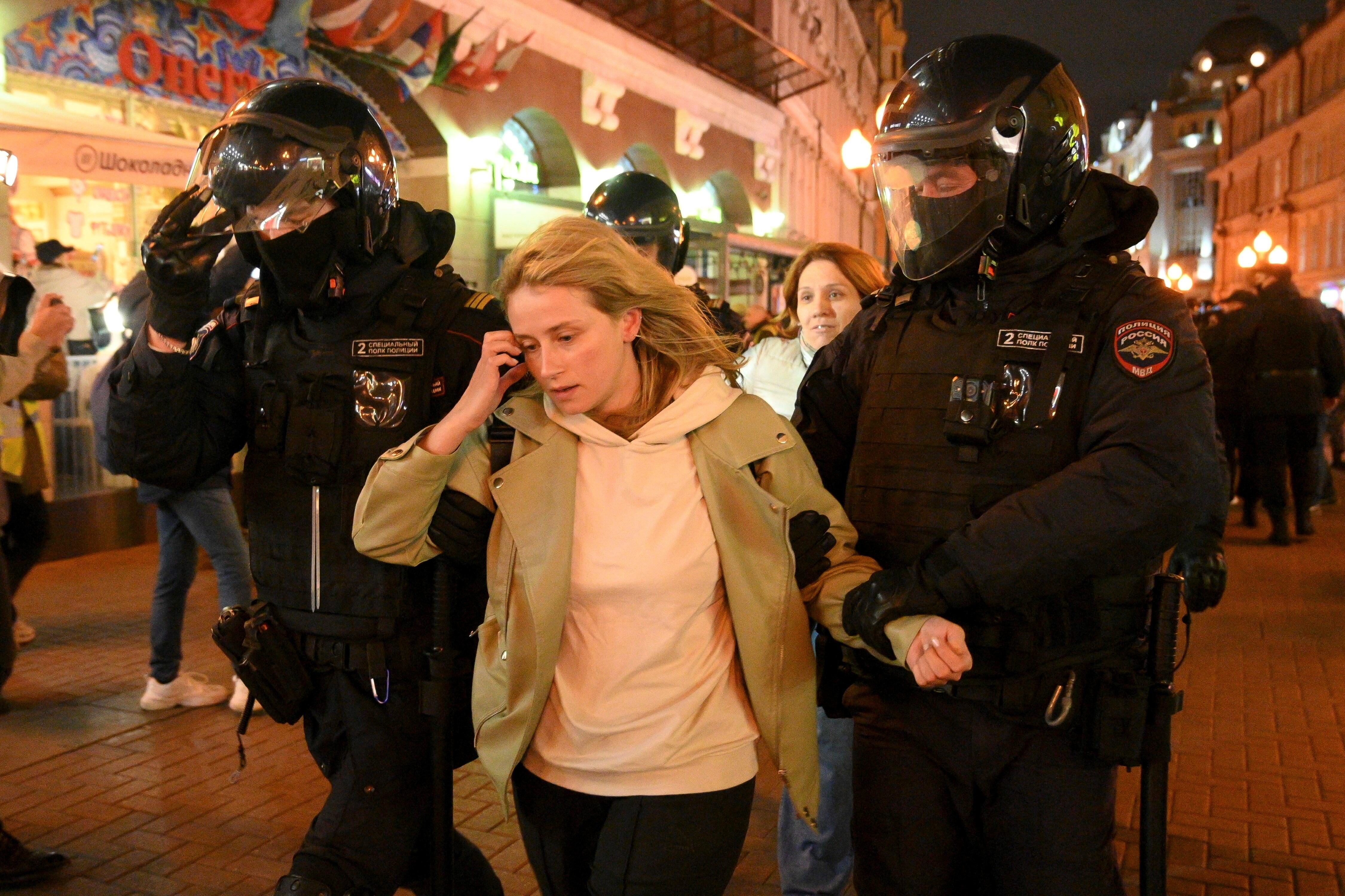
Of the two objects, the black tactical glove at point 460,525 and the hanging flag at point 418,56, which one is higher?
the hanging flag at point 418,56

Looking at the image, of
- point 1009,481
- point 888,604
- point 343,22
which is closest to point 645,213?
point 1009,481

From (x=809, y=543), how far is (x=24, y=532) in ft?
16.2

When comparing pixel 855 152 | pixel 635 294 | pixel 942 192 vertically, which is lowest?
pixel 635 294

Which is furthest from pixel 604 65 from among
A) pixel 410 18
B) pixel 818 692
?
pixel 818 692

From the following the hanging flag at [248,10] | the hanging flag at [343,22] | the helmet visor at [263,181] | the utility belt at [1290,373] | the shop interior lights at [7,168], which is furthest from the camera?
the hanging flag at [343,22]

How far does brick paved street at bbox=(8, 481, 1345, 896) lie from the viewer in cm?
386

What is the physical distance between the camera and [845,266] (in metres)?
3.93

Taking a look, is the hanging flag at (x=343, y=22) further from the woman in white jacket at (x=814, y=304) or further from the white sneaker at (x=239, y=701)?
the woman in white jacket at (x=814, y=304)

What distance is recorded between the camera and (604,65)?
55.9 ft

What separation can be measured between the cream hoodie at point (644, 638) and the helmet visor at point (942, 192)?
0.57 meters

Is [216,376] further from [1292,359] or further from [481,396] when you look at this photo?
[1292,359]

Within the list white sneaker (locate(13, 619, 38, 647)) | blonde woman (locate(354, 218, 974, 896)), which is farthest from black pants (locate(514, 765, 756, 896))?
white sneaker (locate(13, 619, 38, 647))

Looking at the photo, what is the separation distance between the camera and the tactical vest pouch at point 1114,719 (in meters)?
2.15

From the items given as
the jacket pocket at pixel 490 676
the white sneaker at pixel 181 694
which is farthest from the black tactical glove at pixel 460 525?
the white sneaker at pixel 181 694
